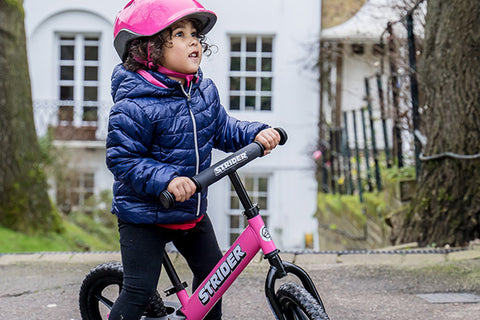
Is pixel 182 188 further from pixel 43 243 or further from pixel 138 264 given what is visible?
pixel 43 243

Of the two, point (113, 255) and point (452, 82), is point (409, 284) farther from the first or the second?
point (113, 255)

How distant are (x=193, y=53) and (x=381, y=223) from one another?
4727 mm

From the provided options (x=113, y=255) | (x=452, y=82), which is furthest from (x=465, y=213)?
(x=113, y=255)

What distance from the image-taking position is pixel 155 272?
2.71 meters

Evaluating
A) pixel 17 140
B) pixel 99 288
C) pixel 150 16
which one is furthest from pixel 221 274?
pixel 17 140

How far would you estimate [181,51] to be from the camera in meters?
2.71

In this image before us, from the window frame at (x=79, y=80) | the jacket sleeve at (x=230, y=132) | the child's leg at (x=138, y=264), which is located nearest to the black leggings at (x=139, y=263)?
the child's leg at (x=138, y=264)

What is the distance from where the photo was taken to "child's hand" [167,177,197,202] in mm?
2396

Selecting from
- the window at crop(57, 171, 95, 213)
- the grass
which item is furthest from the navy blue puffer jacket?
the window at crop(57, 171, 95, 213)

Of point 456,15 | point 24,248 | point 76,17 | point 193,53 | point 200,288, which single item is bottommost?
point 24,248

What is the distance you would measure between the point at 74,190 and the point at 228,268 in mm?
12377

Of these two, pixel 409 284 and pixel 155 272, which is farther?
pixel 409 284

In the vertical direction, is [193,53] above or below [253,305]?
above

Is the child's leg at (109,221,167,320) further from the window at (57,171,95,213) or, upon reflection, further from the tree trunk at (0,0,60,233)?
the window at (57,171,95,213)
